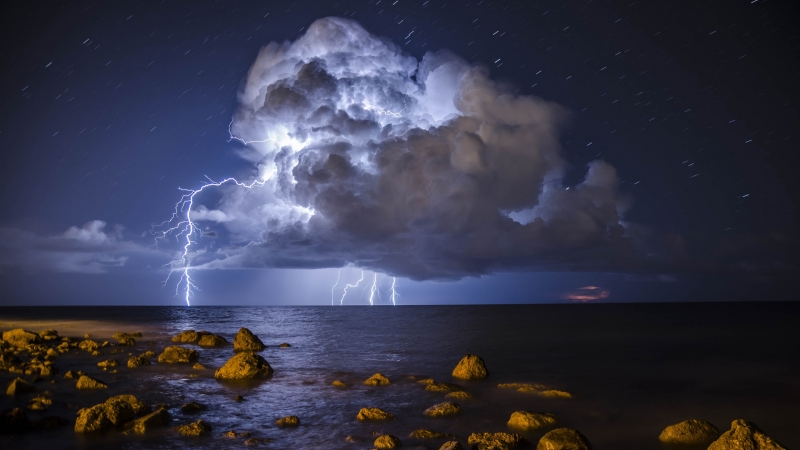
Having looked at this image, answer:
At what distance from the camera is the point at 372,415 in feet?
38.6

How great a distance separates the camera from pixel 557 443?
30.0 ft

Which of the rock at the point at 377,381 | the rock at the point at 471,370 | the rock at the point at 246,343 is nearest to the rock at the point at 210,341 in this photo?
the rock at the point at 246,343

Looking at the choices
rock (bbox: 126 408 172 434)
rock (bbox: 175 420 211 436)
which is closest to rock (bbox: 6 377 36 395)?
rock (bbox: 126 408 172 434)

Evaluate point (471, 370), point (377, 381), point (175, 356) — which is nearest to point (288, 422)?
point (377, 381)

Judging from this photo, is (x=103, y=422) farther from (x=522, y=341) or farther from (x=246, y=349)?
(x=522, y=341)

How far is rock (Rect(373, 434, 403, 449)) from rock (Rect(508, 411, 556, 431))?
9.80 feet

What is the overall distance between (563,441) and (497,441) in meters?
1.21

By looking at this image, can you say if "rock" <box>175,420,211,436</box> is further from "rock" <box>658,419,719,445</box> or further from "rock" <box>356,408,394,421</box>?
"rock" <box>658,419,719,445</box>

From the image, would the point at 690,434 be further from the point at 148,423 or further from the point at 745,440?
the point at 148,423

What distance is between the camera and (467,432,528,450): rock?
9227mm

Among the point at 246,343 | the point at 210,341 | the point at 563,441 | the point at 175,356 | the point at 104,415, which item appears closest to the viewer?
the point at 563,441

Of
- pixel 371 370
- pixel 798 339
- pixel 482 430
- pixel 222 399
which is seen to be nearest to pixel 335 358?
pixel 371 370

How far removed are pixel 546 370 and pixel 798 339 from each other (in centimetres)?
3200

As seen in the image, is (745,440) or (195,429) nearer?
(745,440)
